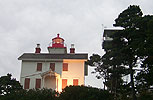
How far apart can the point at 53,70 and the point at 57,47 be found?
167 inches

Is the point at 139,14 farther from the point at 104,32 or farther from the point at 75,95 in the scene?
the point at 104,32

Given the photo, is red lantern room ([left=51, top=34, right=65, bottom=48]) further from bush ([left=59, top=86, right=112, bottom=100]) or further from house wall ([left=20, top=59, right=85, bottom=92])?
bush ([left=59, top=86, right=112, bottom=100])

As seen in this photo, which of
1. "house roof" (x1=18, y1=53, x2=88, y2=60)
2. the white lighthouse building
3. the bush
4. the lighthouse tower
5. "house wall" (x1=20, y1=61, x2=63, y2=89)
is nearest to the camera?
the bush

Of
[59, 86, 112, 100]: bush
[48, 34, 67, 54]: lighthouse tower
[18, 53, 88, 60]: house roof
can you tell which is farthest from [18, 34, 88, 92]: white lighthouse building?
[59, 86, 112, 100]: bush

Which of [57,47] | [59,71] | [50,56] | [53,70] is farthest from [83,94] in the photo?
[57,47]

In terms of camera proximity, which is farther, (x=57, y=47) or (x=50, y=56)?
(x=57, y=47)

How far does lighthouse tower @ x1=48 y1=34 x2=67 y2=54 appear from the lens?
34188 mm

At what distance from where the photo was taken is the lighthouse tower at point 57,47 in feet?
112

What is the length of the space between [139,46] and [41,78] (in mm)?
16472

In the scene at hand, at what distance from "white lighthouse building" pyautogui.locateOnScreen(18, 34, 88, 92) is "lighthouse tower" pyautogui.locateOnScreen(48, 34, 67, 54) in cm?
193

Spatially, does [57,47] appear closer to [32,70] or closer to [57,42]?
[57,42]

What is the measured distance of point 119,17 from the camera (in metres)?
21.6

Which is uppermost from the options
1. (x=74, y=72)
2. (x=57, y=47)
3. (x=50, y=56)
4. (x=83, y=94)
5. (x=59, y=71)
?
(x=57, y=47)

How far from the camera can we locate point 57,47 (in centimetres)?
3431
